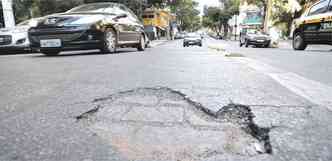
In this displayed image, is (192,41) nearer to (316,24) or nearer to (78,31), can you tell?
(316,24)

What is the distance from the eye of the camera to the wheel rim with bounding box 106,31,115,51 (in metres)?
7.22

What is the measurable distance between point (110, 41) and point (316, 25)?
23.5 ft

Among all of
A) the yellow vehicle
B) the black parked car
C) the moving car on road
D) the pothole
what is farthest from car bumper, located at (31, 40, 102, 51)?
the yellow vehicle

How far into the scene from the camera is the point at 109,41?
732 centimetres

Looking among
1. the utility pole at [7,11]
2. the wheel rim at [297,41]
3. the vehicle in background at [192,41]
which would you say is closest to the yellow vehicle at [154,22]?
the vehicle in background at [192,41]

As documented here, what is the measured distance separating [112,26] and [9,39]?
3.99m

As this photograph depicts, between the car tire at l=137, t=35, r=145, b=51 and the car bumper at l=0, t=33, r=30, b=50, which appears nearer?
the car bumper at l=0, t=33, r=30, b=50

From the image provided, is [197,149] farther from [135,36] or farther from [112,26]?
[135,36]

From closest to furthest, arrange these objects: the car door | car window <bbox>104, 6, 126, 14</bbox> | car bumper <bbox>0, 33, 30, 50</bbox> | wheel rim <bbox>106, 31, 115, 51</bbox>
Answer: wheel rim <bbox>106, 31, 115, 51</bbox> < car window <bbox>104, 6, 126, 14</bbox> < car bumper <bbox>0, 33, 30, 50</bbox> < the car door

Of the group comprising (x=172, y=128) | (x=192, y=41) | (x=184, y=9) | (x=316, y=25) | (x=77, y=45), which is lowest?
(x=172, y=128)

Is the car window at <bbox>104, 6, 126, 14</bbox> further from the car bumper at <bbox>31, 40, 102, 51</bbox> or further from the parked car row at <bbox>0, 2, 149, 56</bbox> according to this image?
the car bumper at <bbox>31, 40, 102, 51</bbox>

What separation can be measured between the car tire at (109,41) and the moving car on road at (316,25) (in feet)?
22.8

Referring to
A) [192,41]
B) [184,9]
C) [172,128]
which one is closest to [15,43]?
[172,128]

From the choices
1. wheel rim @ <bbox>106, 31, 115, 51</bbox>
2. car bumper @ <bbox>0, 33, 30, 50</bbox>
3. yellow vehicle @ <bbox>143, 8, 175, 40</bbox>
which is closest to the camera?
wheel rim @ <bbox>106, 31, 115, 51</bbox>
